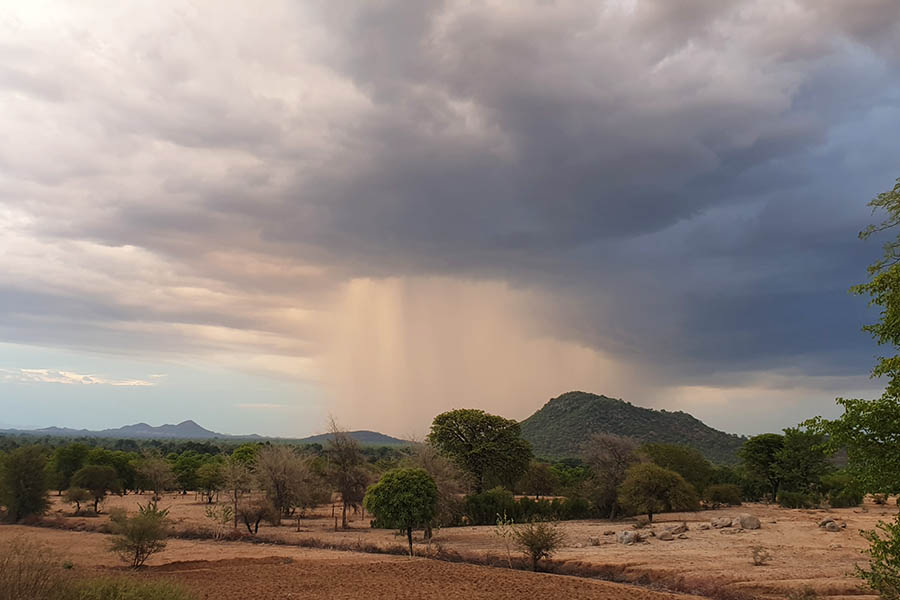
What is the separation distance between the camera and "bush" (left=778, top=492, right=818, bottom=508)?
59.8 m

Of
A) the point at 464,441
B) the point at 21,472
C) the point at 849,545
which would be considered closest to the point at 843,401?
the point at 849,545

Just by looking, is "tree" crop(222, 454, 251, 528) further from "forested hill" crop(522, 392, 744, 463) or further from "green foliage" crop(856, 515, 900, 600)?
"forested hill" crop(522, 392, 744, 463)

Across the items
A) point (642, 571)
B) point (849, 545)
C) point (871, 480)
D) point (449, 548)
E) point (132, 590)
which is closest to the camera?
point (871, 480)

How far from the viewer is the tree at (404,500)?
3750 centimetres

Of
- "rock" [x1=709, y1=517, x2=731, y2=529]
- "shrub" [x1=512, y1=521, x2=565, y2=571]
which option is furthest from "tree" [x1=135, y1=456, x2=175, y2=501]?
"rock" [x1=709, y1=517, x2=731, y2=529]

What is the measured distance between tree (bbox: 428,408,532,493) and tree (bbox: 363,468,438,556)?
2280cm

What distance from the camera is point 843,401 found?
1391cm

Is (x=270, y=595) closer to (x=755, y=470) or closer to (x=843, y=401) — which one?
(x=843, y=401)

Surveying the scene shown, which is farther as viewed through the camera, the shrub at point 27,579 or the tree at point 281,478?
the tree at point 281,478

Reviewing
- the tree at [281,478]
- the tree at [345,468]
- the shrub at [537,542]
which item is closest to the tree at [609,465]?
the tree at [345,468]

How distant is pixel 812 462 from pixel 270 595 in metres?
69.5

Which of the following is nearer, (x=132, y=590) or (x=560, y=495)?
(x=132, y=590)

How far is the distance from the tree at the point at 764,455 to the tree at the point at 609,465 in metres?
25.1

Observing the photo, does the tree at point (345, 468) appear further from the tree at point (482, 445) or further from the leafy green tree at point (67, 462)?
the leafy green tree at point (67, 462)
